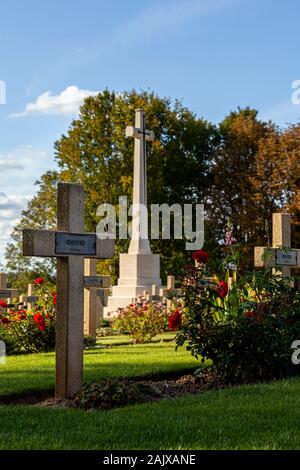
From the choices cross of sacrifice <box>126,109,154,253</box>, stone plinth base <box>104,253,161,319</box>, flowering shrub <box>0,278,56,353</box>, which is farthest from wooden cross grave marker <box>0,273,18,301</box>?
cross of sacrifice <box>126,109,154,253</box>

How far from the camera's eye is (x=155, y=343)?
569 inches

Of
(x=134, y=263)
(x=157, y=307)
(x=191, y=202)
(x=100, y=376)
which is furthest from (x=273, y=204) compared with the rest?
(x=100, y=376)

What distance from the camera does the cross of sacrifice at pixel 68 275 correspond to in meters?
7.66

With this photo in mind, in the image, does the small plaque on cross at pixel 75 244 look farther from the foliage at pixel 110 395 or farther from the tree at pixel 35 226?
the tree at pixel 35 226

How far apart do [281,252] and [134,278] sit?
548 inches

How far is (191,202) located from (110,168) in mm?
4084

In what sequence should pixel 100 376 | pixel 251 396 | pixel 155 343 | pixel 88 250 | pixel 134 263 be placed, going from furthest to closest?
pixel 134 263
pixel 155 343
pixel 100 376
pixel 88 250
pixel 251 396

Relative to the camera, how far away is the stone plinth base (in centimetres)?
2373

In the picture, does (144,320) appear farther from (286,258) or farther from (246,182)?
(246,182)

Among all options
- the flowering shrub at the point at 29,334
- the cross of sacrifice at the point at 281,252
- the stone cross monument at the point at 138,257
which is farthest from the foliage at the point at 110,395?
the stone cross monument at the point at 138,257

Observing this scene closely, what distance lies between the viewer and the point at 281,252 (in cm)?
1045

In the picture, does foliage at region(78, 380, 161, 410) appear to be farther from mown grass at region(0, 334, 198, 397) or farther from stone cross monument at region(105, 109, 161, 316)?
stone cross monument at region(105, 109, 161, 316)

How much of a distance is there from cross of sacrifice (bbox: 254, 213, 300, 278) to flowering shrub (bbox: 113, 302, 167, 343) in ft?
16.0

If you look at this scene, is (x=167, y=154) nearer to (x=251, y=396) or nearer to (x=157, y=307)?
(x=157, y=307)
